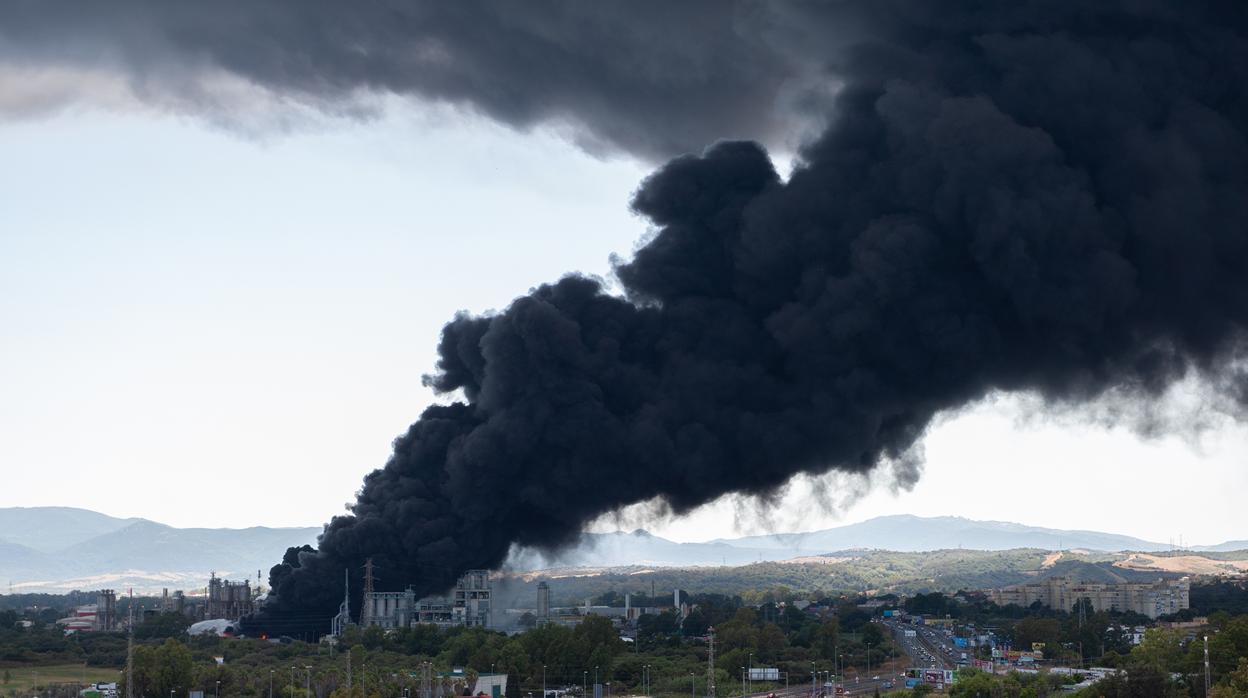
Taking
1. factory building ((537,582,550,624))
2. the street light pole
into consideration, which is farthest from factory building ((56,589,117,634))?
the street light pole

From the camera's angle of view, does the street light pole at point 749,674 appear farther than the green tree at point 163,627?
No

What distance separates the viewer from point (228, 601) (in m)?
118

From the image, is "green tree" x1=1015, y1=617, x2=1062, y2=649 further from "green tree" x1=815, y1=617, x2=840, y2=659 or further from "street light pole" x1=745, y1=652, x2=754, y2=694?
"street light pole" x1=745, y1=652, x2=754, y2=694

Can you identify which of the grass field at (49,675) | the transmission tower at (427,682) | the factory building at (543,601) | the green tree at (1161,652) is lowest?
the grass field at (49,675)

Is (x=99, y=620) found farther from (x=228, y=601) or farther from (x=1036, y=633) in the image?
(x=1036, y=633)

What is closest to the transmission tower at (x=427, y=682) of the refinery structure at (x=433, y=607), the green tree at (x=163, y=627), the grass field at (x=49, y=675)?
the grass field at (x=49, y=675)

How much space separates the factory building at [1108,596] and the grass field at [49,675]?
306 ft

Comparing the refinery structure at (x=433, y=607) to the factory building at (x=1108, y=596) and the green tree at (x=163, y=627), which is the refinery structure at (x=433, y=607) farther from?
the factory building at (x=1108, y=596)

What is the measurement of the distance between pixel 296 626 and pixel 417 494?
15280 mm

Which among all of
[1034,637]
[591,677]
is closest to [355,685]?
[591,677]

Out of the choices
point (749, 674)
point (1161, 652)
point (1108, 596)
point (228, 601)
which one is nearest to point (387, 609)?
point (749, 674)

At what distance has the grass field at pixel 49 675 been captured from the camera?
71562mm

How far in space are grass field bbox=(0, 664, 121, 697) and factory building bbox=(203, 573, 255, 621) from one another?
2748cm

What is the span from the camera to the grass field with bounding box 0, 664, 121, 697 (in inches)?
2817
